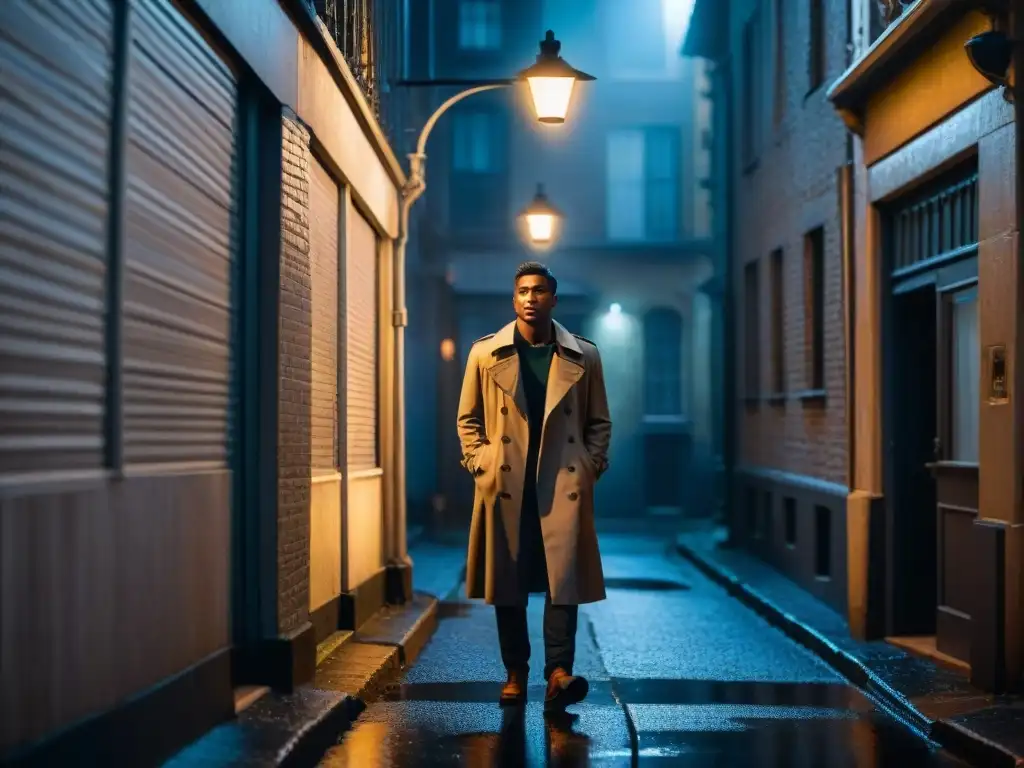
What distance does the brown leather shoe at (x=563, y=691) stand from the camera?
7.38 metres

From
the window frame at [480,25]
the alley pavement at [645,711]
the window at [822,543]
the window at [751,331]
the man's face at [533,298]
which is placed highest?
the window frame at [480,25]

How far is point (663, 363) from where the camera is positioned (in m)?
29.8

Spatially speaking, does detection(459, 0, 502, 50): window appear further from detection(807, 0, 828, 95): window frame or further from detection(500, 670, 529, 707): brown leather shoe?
detection(500, 670, 529, 707): brown leather shoe

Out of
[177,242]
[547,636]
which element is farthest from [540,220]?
[177,242]

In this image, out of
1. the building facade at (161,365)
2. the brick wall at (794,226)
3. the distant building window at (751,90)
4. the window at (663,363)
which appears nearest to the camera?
the building facade at (161,365)

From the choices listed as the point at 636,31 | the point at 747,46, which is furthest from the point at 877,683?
the point at 636,31

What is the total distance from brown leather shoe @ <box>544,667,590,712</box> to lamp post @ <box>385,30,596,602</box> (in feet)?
16.7

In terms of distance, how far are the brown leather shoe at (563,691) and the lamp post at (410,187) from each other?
5.09 m

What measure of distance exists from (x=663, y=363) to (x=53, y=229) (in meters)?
25.3

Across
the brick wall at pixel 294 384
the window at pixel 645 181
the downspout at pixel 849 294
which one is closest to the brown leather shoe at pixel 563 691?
the brick wall at pixel 294 384

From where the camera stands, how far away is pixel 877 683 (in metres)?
8.73

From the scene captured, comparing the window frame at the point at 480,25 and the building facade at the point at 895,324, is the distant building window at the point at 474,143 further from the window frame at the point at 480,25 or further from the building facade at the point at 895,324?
the building facade at the point at 895,324

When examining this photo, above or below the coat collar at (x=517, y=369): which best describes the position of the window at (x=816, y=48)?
above

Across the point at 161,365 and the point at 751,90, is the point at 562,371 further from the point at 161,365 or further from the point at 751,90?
the point at 751,90
